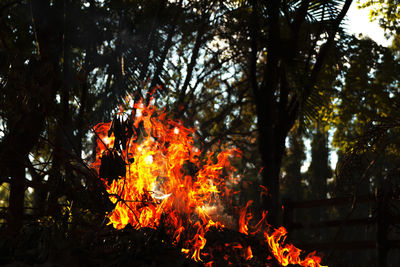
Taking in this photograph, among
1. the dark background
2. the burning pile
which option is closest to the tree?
the dark background

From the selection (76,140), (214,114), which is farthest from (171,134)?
(214,114)

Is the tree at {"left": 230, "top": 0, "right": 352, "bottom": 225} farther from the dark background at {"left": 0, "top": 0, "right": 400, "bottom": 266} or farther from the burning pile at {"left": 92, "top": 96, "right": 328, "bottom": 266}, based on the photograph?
the burning pile at {"left": 92, "top": 96, "right": 328, "bottom": 266}

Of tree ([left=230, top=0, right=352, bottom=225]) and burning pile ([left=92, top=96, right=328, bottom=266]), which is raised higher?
tree ([left=230, top=0, right=352, bottom=225])

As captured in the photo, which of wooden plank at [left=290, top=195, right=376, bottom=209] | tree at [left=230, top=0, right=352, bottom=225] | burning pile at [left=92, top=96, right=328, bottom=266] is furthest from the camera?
tree at [left=230, top=0, right=352, bottom=225]

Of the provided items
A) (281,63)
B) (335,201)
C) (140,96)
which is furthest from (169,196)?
(281,63)

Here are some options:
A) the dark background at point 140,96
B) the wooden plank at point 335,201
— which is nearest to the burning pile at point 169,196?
the dark background at point 140,96

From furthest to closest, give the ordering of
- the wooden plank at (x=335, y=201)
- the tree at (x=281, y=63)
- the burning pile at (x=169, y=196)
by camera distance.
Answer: the tree at (x=281, y=63)
the wooden plank at (x=335, y=201)
the burning pile at (x=169, y=196)

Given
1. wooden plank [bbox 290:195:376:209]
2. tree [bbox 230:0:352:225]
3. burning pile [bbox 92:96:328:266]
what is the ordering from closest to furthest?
burning pile [bbox 92:96:328:266], wooden plank [bbox 290:195:376:209], tree [bbox 230:0:352:225]

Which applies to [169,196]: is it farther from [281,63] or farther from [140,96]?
[281,63]

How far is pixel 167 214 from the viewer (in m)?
4.63

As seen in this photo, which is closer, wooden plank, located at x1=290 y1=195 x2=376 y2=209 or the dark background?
the dark background

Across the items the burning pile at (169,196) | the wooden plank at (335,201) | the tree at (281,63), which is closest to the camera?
the burning pile at (169,196)

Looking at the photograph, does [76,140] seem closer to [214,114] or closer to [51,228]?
[51,228]

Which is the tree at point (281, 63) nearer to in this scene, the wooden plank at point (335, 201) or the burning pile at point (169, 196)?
the wooden plank at point (335, 201)
